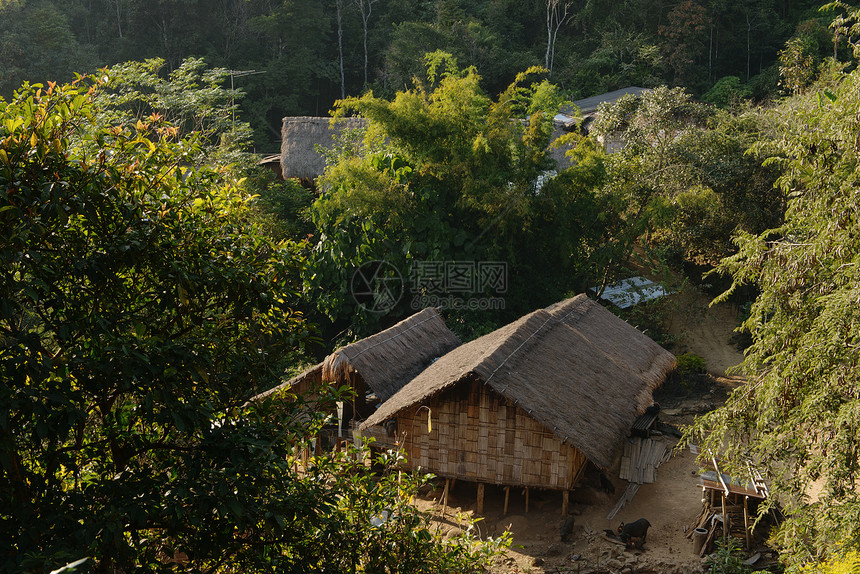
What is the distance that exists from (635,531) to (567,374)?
231 cm

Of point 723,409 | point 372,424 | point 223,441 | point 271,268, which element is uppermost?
point 271,268

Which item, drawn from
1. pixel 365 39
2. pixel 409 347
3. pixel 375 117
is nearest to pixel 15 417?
pixel 409 347

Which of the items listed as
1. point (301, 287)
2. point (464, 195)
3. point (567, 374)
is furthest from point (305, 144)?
point (567, 374)

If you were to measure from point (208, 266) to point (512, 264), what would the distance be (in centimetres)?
968

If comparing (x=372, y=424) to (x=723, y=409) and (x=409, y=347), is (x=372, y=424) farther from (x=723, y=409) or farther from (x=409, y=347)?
(x=723, y=409)

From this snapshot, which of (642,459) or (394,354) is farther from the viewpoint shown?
(394,354)

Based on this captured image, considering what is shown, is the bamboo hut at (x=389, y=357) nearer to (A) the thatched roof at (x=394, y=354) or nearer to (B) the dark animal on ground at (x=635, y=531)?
(A) the thatched roof at (x=394, y=354)

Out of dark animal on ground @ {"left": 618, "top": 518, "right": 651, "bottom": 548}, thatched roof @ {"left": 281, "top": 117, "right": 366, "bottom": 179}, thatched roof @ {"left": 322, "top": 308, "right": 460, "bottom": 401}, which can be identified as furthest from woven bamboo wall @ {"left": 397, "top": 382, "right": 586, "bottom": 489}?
thatched roof @ {"left": 281, "top": 117, "right": 366, "bottom": 179}

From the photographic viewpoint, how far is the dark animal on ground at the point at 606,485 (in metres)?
9.33

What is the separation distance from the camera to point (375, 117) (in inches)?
478

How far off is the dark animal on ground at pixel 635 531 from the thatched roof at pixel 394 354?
12.1ft

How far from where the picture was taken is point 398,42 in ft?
76.8

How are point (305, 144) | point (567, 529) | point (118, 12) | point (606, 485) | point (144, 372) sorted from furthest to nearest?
1. point (118, 12)
2. point (305, 144)
3. point (606, 485)
4. point (567, 529)
5. point (144, 372)

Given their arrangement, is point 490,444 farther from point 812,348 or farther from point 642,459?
point 812,348
